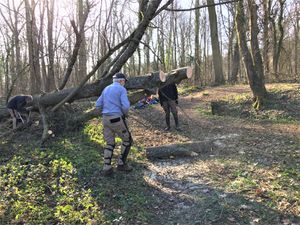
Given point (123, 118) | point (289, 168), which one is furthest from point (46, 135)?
point (289, 168)

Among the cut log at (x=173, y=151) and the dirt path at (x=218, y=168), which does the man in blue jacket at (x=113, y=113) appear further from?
the cut log at (x=173, y=151)

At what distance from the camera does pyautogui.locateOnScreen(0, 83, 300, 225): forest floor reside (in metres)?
5.70

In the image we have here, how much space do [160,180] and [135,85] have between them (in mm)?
3731

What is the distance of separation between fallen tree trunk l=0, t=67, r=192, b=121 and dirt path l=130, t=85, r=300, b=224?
4.98 ft

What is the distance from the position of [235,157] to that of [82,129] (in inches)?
201

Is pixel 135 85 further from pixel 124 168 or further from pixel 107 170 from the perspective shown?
pixel 107 170

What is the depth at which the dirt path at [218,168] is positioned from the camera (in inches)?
221

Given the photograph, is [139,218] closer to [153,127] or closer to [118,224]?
[118,224]

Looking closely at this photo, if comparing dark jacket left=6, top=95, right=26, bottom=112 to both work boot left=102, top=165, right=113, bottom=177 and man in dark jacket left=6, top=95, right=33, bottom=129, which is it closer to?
man in dark jacket left=6, top=95, right=33, bottom=129

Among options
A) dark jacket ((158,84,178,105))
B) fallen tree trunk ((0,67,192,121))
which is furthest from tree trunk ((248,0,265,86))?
fallen tree trunk ((0,67,192,121))

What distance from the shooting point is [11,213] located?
5996 millimetres

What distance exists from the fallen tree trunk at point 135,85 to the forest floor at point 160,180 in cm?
113

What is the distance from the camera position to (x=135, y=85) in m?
10.1

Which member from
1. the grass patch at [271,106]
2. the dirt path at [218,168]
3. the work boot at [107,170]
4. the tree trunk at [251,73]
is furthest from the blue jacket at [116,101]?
the tree trunk at [251,73]
